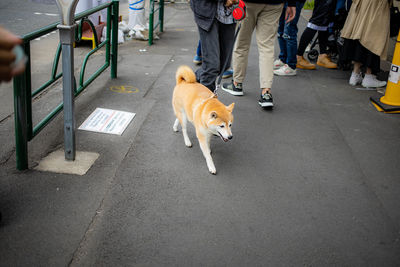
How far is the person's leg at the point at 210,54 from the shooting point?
4.09 metres

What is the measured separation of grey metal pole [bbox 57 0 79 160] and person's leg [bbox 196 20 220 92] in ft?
5.20

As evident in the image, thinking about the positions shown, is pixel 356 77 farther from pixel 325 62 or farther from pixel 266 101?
pixel 266 101

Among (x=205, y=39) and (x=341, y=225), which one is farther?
(x=205, y=39)

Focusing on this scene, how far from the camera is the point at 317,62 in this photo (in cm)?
749

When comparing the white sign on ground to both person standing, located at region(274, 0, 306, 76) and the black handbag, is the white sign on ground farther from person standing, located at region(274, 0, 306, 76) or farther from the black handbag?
the black handbag

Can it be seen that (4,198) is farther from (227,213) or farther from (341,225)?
(341,225)

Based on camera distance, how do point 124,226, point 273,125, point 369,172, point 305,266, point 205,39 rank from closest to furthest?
1. point 305,266
2. point 124,226
3. point 369,172
4. point 205,39
5. point 273,125

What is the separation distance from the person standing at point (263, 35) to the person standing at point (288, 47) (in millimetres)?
1106

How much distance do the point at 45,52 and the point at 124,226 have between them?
18.7 feet

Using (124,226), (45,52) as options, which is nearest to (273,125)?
(124,226)

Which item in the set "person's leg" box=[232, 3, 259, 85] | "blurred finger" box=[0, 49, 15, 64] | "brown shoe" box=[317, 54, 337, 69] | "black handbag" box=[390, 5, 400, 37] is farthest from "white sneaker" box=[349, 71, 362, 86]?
"blurred finger" box=[0, 49, 15, 64]

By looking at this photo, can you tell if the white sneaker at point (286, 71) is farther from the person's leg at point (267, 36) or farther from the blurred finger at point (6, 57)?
the blurred finger at point (6, 57)

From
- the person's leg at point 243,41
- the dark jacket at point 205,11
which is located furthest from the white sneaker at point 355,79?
the dark jacket at point 205,11

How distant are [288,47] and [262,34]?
68.1 inches
